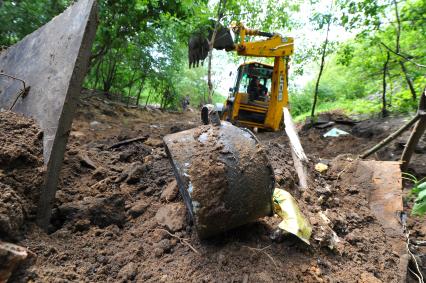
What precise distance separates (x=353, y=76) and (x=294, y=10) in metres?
3.13

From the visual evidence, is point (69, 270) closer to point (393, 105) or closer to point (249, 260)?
point (249, 260)

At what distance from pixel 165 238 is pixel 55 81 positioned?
133cm

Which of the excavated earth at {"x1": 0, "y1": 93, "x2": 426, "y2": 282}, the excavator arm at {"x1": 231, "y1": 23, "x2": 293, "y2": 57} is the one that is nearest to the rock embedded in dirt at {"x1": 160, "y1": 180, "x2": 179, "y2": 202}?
the excavated earth at {"x1": 0, "y1": 93, "x2": 426, "y2": 282}

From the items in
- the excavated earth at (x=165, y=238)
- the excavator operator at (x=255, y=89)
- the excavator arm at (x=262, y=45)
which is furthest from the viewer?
the excavator operator at (x=255, y=89)

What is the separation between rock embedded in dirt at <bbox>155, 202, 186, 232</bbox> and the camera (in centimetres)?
198

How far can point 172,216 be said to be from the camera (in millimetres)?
2068

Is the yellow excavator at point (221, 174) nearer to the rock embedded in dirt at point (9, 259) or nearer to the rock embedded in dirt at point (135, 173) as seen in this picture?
the rock embedded in dirt at point (9, 259)

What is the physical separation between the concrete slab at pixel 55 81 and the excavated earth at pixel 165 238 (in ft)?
0.37

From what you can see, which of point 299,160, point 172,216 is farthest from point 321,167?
point 172,216

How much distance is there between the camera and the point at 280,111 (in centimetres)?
743

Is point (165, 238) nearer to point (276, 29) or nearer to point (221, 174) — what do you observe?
point (221, 174)

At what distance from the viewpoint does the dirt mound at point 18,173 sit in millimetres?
1492

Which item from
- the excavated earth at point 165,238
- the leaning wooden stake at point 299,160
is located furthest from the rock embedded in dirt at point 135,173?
the leaning wooden stake at point 299,160

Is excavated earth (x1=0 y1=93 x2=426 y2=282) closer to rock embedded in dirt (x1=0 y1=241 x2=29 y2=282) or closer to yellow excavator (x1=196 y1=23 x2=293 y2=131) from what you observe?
rock embedded in dirt (x1=0 y1=241 x2=29 y2=282)
